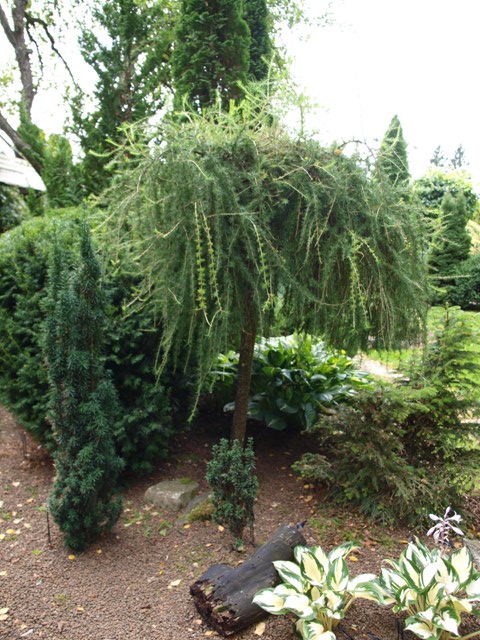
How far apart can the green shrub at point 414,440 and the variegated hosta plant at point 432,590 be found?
2.33 feet

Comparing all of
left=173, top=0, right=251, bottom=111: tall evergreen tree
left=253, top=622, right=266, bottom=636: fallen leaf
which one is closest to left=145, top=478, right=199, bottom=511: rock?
left=253, top=622, right=266, bottom=636: fallen leaf

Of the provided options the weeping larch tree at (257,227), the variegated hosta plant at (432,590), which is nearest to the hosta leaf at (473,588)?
the variegated hosta plant at (432,590)

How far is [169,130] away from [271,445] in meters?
2.51

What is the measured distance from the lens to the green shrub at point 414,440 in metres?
2.92

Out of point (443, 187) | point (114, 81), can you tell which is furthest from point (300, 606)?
point (443, 187)

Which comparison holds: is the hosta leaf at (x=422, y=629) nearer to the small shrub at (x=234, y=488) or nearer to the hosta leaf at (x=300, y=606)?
the hosta leaf at (x=300, y=606)

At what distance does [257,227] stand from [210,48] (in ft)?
10.8

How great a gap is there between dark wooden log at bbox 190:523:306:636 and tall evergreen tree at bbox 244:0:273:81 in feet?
19.2

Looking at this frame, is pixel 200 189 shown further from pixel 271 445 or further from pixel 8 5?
pixel 8 5

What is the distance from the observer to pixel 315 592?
2.04 metres

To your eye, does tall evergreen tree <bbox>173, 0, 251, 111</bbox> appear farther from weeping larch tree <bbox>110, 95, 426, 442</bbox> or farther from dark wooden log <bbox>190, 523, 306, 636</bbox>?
dark wooden log <bbox>190, 523, 306, 636</bbox>

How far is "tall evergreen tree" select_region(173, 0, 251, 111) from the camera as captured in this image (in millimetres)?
4883

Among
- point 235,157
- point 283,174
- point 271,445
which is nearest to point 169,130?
point 235,157

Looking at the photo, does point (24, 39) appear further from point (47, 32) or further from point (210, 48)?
point (210, 48)
